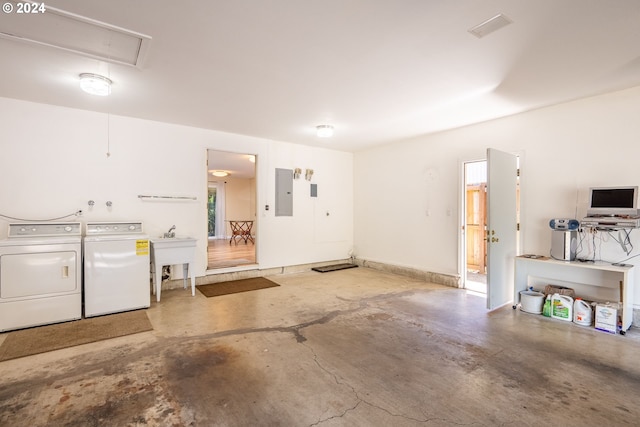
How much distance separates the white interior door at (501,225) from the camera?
3.62m

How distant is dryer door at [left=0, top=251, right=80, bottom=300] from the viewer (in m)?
3.05

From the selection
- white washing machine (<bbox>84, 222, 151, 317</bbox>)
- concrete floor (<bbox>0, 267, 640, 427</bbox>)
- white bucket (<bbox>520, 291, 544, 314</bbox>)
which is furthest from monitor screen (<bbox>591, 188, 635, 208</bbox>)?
white washing machine (<bbox>84, 222, 151, 317</bbox>)

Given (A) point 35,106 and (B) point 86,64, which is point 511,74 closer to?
(B) point 86,64

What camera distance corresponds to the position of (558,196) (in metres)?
3.77

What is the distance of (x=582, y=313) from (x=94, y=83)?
5.81 meters

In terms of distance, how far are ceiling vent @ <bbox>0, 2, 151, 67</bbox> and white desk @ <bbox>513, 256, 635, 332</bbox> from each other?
480 cm

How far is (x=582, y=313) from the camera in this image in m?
3.29

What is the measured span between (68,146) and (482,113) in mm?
5711

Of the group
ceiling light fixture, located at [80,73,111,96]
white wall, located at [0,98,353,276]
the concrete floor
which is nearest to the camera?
the concrete floor

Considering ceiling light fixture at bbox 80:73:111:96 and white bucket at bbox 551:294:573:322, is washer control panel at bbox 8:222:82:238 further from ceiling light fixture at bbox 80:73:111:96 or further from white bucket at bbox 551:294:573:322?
white bucket at bbox 551:294:573:322

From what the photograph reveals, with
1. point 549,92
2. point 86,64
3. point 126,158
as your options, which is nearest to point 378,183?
point 549,92

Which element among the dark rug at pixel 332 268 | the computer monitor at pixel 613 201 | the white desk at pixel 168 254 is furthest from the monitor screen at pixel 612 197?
the white desk at pixel 168 254

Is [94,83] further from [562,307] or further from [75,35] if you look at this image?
[562,307]

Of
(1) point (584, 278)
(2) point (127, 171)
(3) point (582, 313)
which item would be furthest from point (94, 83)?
(1) point (584, 278)
